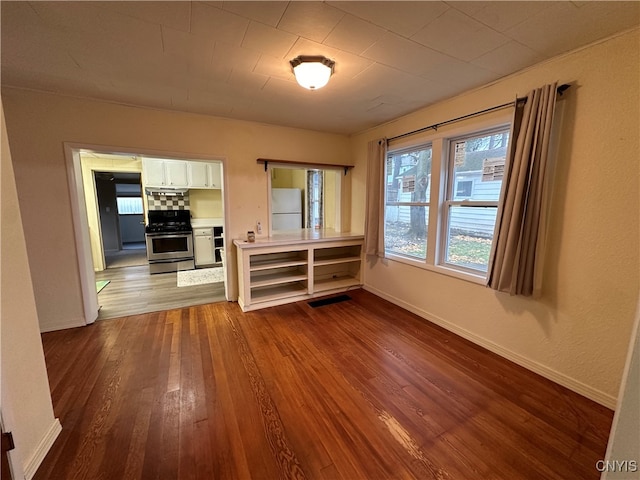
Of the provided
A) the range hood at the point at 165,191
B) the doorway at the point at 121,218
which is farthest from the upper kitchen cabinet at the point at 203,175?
the doorway at the point at 121,218

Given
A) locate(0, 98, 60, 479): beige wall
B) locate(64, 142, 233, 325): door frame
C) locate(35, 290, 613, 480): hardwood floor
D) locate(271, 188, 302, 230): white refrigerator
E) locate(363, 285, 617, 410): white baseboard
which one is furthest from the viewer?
locate(271, 188, 302, 230): white refrigerator

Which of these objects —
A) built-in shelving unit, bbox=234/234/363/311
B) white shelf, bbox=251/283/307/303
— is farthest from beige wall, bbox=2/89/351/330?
white shelf, bbox=251/283/307/303

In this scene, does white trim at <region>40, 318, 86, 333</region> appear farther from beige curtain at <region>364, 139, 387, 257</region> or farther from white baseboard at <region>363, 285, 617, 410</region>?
white baseboard at <region>363, 285, 617, 410</region>

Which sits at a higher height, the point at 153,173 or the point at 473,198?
the point at 153,173

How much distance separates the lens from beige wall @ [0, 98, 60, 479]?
1203 millimetres

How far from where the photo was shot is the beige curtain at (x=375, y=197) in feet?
11.1

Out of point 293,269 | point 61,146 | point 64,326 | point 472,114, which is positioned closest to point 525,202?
point 472,114

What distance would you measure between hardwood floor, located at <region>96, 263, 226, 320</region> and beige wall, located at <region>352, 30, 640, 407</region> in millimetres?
3502

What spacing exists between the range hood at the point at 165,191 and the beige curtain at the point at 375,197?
12.7 feet

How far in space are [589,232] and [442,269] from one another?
1.19 metres

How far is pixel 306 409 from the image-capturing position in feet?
5.57

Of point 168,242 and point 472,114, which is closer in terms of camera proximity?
point 472,114

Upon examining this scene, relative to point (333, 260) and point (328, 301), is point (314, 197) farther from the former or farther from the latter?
point (328, 301)

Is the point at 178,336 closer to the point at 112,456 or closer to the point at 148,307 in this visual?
the point at 148,307
